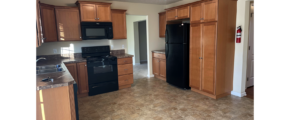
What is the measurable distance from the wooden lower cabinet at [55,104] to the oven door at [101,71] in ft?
6.08

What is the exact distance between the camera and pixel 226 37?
336cm

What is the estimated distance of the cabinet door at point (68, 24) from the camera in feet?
11.9

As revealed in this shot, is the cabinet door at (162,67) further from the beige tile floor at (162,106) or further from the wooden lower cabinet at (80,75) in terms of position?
the wooden lower cabinet at (80,75)

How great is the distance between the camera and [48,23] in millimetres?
3467

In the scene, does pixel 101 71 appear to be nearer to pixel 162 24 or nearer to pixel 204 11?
pixel 162 24

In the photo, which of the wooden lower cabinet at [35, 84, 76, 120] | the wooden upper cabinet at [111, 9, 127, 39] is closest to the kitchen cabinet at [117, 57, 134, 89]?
the wooden upper cabinet at [111, 9, 127, 39]

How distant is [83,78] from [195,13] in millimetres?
2773

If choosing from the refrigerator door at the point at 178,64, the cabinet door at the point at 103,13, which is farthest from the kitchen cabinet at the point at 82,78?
the refrigerator door at the point at 178,64

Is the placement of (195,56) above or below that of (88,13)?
below

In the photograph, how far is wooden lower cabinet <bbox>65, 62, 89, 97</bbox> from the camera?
3.57 meters

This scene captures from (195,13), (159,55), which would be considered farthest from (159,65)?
(195,13)
